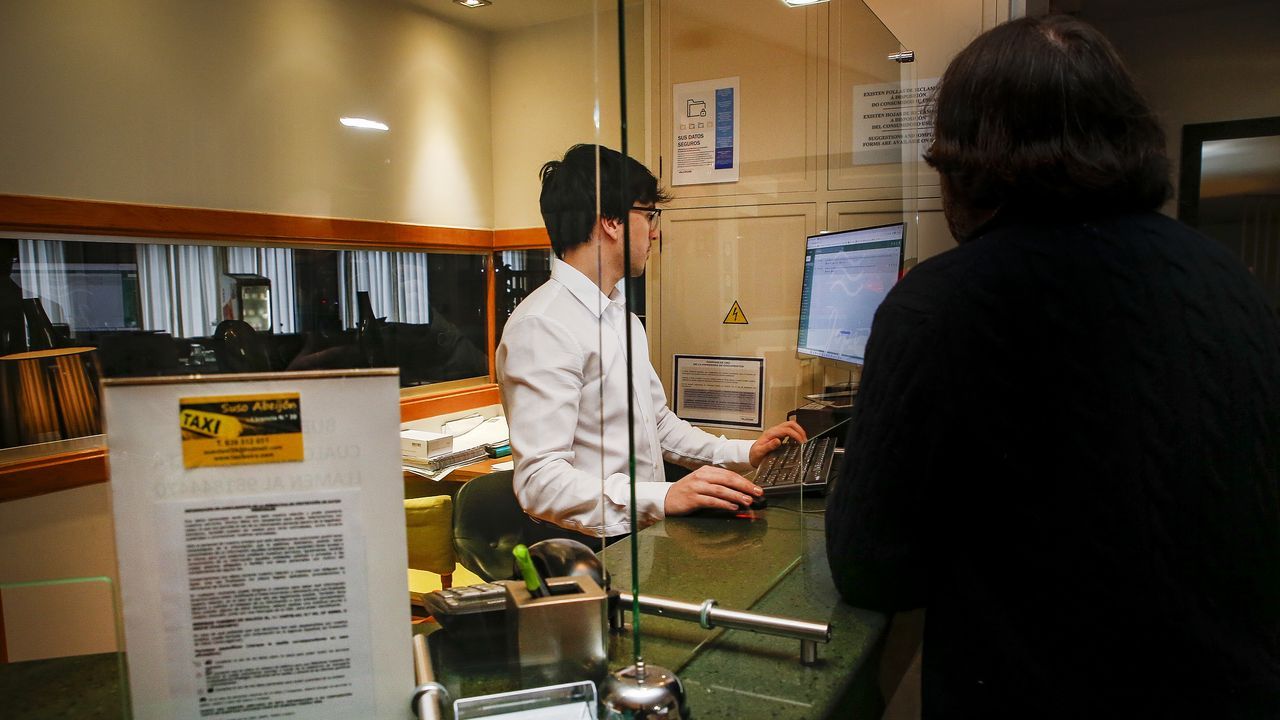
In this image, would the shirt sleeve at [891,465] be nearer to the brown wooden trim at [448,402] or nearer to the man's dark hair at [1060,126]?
the man's dark hair at [1060,126]

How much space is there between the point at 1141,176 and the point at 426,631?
3.05 ft

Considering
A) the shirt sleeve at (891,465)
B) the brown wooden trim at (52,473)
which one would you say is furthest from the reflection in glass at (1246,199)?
the brown wooden trim at (52,473)

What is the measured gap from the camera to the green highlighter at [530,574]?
734 mm

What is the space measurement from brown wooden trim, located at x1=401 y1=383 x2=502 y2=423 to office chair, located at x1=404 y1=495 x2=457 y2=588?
0.25 feet

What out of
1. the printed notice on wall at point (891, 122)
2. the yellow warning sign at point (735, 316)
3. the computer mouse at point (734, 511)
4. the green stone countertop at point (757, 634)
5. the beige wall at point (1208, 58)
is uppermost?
the beige wall at point (1208, 58)

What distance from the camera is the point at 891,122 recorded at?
207 centimetres

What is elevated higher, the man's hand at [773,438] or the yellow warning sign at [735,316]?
the yellow warning sign at [735,316]

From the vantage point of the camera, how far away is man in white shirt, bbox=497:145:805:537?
2.32 feet

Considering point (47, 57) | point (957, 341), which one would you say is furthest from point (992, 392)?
point (47, 57)

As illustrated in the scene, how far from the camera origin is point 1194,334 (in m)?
0.81

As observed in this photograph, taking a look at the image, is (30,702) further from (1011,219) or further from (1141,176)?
(1141,176)

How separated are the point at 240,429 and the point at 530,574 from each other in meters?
0.31

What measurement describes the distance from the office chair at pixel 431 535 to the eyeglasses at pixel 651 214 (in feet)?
1.18

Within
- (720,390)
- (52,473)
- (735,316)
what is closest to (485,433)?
(52,473)
